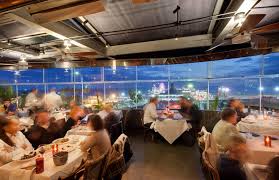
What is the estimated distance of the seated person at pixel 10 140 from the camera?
264cm

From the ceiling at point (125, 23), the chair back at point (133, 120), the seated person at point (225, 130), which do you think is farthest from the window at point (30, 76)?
the seated person at point (225, 130)

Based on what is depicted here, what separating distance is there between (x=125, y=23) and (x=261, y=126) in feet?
11.9

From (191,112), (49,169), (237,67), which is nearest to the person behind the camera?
(49,169)

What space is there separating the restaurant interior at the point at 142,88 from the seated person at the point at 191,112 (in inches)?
1.8

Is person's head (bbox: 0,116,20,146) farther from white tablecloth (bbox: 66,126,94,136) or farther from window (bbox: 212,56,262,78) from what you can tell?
window (bbox: 212,56,262,78)

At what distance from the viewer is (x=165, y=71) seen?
7336 mm

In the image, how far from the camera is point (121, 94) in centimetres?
792

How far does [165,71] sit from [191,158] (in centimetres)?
→ 370

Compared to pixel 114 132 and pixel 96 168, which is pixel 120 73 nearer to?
pixel 114 132

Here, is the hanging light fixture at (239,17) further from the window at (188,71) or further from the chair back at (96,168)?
the window at (188,71)

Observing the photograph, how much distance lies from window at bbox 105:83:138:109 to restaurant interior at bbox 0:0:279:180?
1.7 inches

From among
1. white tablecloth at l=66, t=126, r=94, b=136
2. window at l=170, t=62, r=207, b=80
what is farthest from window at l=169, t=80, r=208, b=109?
white tablecloth at l=66, t=126, r=94, b=136

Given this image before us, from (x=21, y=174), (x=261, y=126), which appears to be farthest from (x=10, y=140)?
(x=261, y=126)

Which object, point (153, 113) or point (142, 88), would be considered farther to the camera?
point (142, 88)
